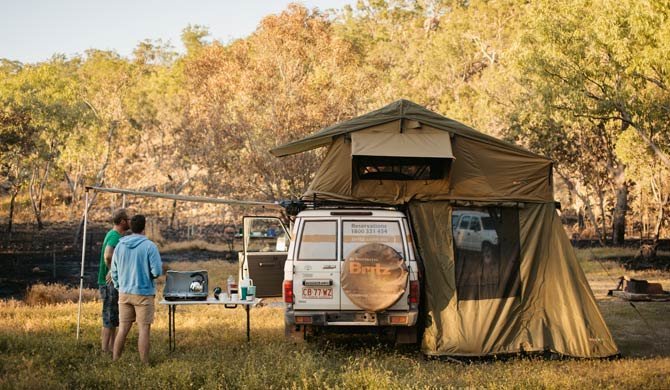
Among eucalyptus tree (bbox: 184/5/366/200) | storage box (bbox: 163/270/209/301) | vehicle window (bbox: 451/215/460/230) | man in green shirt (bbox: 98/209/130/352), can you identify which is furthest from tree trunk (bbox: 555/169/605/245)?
man in green shirt (bbox: 98/209/130/352)

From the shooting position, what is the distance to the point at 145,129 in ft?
171

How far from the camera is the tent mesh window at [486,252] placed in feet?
36.5

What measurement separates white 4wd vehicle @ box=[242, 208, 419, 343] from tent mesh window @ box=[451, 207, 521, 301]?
1.05 m

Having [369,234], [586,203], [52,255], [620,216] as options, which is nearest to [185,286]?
[369,234]

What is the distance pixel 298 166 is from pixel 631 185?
15956 mm

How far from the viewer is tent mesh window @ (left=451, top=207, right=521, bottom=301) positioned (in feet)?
36.5

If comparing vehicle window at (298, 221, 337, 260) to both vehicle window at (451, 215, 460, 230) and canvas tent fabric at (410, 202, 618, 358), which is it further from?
vehicle window at (451, 215, 460, 230)

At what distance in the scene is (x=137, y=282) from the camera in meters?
9.41

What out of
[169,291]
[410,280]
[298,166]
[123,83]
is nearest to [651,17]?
[410,280]

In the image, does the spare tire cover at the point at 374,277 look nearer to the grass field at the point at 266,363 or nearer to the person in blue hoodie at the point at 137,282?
the grass field at the point at 266,363

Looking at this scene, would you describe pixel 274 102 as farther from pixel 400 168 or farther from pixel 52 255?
pixel 400 168

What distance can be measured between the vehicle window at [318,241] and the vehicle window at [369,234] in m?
0.14

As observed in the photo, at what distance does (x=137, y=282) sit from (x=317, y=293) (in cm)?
228

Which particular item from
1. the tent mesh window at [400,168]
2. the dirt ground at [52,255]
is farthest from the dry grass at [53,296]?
the tent mesh window at [400,168]
